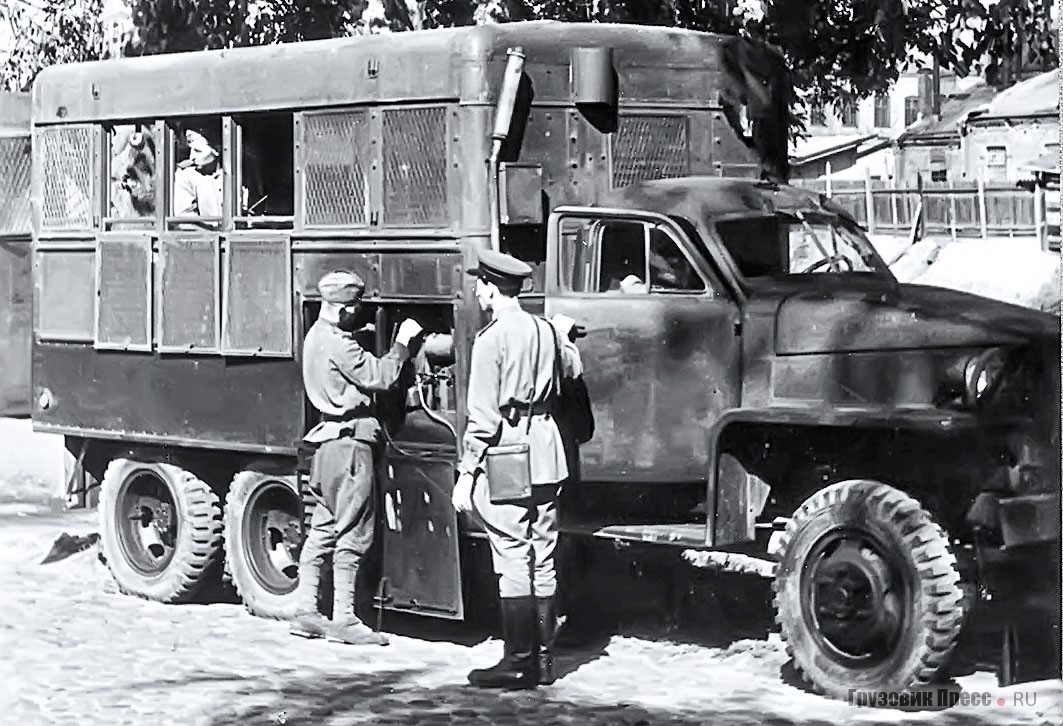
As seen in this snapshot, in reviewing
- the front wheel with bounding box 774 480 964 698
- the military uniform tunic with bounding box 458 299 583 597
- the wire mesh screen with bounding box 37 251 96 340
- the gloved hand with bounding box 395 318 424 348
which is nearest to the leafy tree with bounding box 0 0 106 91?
the wire mesh screen with bounding box 37 251 96 340

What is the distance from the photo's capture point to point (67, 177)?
12.7 metres

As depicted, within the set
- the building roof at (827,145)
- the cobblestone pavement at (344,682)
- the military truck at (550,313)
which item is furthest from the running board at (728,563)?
the building roof at (827,145)

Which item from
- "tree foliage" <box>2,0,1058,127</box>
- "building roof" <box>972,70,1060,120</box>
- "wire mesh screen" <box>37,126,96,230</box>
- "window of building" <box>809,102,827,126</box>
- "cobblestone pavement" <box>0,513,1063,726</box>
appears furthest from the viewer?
"window of building" <box>809,102,827,126</box>

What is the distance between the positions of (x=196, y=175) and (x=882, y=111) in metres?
7.59

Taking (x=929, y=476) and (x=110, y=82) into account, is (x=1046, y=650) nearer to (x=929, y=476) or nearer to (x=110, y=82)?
(x=929, y=476)

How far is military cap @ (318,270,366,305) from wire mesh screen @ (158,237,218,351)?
3.96 feet

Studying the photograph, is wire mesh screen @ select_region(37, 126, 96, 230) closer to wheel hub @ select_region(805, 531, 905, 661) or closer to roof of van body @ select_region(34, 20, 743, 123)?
roof of van body @ select_region(34, 20, 743, 123)

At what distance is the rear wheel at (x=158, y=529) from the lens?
12094mm

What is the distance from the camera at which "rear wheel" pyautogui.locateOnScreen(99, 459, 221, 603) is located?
1209 cm

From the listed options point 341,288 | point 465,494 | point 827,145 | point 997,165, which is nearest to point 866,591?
point 465,494

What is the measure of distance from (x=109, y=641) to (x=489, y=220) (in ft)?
9.68

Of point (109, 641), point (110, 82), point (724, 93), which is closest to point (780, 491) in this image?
point (724, 93)

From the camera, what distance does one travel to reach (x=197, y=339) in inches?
468

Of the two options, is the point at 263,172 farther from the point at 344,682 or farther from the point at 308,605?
the point at 344,682
